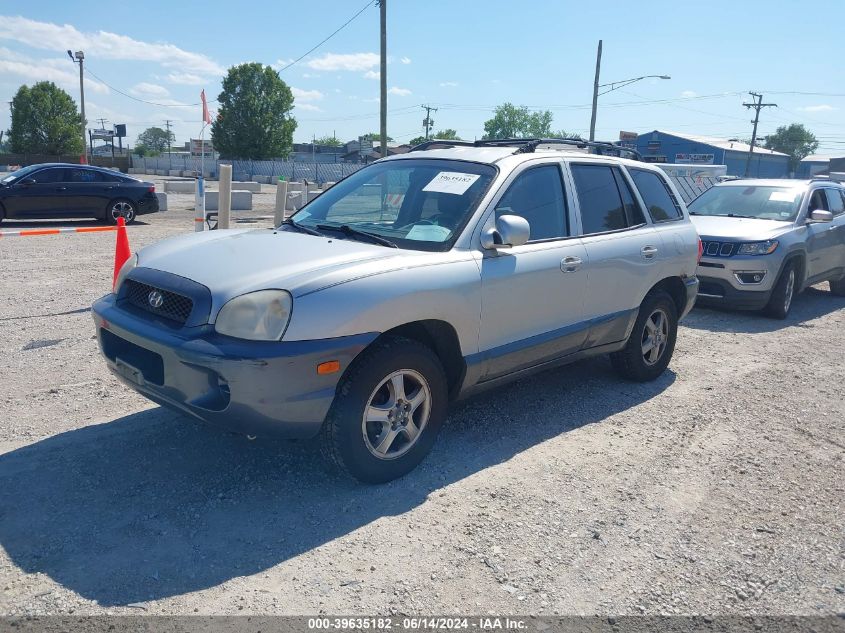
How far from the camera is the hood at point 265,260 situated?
3336 millimetres

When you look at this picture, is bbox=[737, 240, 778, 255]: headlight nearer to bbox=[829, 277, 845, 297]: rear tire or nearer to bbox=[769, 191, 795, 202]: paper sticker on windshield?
bbox=[769, 191, 795, 202]: paper sticker on windshield

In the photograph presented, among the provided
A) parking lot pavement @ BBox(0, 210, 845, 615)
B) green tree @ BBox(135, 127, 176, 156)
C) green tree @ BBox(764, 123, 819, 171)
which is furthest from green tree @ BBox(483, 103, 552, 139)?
parking lot pavement @ BBox(0, 210, 845, 615)

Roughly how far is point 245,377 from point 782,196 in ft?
29.8

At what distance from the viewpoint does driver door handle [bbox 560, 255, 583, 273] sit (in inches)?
178

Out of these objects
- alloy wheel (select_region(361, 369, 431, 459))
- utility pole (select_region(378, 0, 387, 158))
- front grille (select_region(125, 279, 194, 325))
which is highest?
utility pole (select_region(378, 0, 387, 158))

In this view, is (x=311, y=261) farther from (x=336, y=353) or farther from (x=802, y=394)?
(x=802, y=394)

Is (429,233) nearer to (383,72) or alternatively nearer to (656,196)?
(656,196)

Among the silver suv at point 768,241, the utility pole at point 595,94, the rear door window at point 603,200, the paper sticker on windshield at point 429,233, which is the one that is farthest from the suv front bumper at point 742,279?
the utility pole at point 595,94

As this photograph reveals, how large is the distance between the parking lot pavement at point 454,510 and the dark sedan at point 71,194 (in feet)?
40.2

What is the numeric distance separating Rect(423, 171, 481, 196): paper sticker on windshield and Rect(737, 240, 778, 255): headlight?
564 centimetres

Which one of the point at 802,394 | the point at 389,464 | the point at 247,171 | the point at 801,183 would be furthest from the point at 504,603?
the point at 247,171

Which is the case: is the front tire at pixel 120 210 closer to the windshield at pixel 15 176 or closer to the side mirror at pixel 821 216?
the windshield at pixel 15 176

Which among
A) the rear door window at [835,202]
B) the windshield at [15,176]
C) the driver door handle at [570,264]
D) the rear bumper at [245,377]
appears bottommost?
the rear bumper at [245,377]

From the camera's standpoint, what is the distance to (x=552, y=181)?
4.69 m
